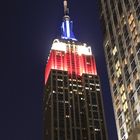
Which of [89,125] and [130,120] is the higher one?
[89,125]

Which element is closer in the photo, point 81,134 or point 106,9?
point 106,9

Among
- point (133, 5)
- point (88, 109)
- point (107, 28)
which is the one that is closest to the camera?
point (133, 5)

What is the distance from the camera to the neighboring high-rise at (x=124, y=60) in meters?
84.6

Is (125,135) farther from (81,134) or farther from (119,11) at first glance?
(81,134)

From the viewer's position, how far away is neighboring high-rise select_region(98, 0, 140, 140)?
84.6 meters

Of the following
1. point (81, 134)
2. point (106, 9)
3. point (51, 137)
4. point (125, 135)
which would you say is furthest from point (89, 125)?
point (125, 135)

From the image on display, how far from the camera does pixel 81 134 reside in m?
181

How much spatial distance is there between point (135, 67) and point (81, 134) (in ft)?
329

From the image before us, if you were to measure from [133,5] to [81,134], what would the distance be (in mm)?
100215

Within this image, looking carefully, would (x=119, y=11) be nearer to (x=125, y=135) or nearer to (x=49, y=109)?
(x=125, y=135)

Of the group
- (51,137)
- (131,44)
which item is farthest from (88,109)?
(131,44)

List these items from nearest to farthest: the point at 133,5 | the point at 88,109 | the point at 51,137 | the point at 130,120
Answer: the point at 130,120 → the point at 133,5 → the point at 51,137 → the point at 88,109

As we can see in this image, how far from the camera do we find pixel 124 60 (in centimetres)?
9262

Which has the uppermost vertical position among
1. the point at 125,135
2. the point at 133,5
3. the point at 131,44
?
the point at 133,5
